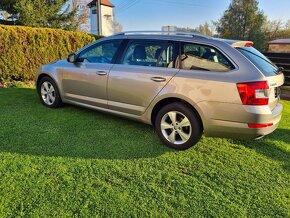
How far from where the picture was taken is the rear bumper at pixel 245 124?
124 inches

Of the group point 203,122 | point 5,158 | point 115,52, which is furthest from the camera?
point 115,52

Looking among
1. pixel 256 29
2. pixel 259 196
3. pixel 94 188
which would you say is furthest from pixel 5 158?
pixel 256 29

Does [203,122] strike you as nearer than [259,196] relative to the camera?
No

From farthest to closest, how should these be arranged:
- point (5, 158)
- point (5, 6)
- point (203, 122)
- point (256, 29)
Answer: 1. point (256, 29)
2. point (5, 6)
3. point (203, 122)
4. point (5, 158)

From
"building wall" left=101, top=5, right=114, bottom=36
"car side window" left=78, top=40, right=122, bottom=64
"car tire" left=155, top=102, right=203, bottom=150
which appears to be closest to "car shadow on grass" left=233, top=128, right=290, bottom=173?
"car tire" left=155, top=102, right=203, bottom=150

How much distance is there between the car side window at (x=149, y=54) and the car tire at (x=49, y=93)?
1851 millimetres

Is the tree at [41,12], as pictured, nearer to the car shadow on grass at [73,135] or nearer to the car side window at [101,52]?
the car shadow on grass at [73,135]

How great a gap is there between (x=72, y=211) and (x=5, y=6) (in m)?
16.1

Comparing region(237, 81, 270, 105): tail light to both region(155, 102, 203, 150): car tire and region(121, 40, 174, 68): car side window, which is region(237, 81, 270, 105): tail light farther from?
region(121, 40, 174, 68): car side window

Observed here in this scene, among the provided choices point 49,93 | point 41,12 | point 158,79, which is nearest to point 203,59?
point 158,79

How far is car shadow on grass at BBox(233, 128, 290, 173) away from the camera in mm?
3576

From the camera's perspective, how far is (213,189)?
9.23 ft

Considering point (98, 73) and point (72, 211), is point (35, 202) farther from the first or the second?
point (98, 73)

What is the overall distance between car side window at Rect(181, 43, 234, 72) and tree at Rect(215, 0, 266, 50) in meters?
25.6
